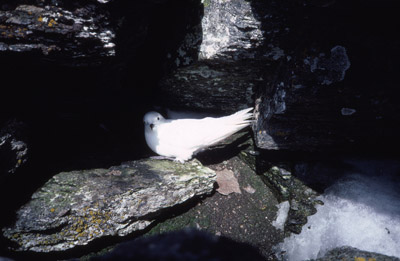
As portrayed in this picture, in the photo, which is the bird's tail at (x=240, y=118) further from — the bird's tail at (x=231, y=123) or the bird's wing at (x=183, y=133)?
the bird's wing at (x=183, y=133)

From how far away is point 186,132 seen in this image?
11.7 ft

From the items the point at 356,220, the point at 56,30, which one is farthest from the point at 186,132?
the point at 356,220

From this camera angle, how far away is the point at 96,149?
3.29 m

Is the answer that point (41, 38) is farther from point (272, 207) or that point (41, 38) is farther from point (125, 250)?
point (272, 207)

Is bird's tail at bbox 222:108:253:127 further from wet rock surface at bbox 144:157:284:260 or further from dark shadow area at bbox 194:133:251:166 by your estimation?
wet rock surface at bbox 144:157:284:260

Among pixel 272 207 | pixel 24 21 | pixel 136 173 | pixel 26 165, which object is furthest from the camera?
pixel 272 207

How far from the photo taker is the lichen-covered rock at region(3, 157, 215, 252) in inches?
98.3

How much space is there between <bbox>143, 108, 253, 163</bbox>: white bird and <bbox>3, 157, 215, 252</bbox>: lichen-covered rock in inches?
17.8

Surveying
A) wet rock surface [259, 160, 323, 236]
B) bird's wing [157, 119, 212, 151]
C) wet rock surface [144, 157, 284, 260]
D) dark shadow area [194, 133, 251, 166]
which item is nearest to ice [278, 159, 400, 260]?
wet rock surface [259, 160, 323, 236]

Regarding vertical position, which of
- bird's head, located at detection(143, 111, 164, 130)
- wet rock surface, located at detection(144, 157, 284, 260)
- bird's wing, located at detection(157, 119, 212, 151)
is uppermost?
bird's head, located at detection(143, 111, 164, 130)

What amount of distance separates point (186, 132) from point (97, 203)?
1.50 meters

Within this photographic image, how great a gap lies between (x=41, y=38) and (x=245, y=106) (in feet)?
8.20

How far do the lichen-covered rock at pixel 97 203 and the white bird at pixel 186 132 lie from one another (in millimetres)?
452

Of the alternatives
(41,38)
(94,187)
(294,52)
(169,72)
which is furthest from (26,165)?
(294,52)
